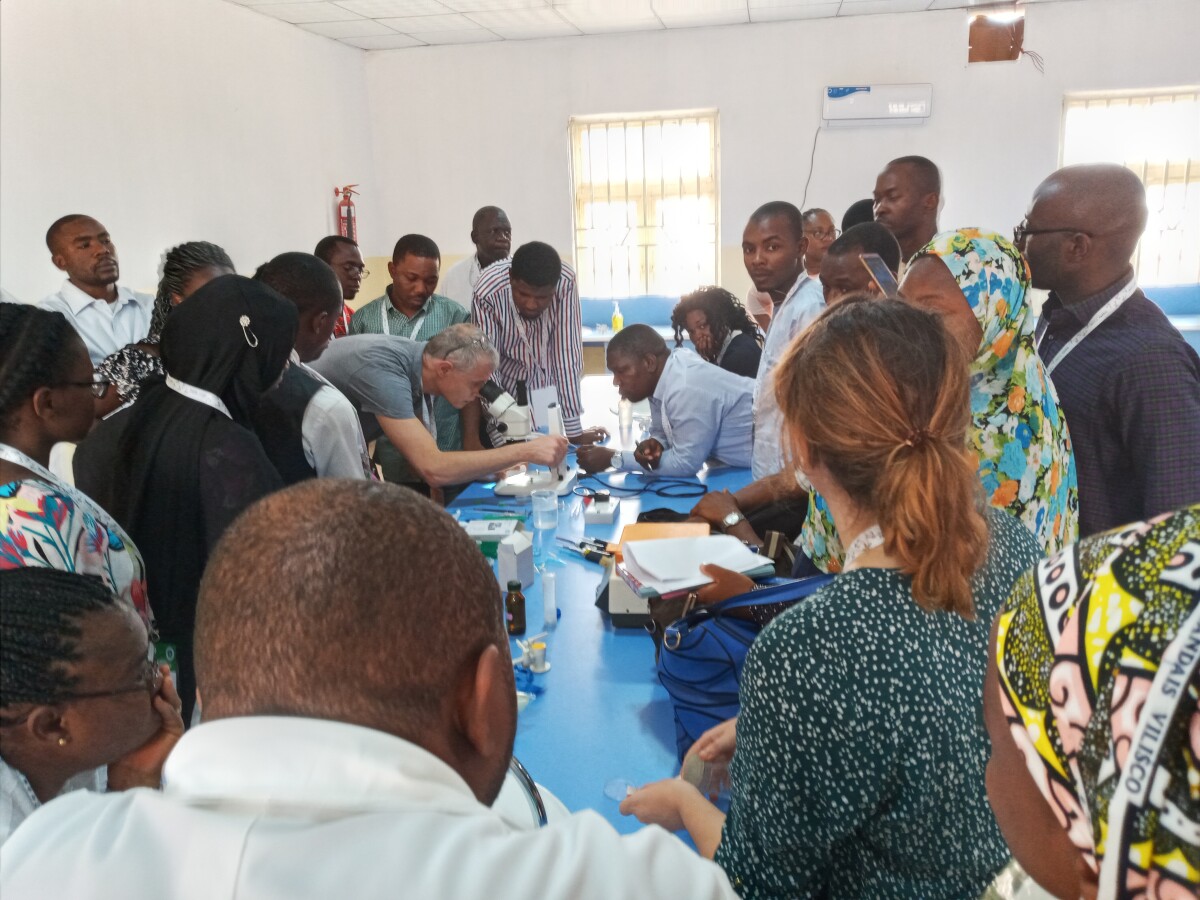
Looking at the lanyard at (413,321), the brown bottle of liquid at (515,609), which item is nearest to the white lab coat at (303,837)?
the brown bottle of liquid at (515,609)

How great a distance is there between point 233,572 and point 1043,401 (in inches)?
65.6

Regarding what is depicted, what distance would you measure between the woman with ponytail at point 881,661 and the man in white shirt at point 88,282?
4031 millimetres

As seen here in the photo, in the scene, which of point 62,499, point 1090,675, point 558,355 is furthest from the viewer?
point 558,355

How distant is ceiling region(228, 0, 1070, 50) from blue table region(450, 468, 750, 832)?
521 centimetres

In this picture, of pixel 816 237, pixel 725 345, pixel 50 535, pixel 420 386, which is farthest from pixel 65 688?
pixel 816 237

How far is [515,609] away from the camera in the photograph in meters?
2.12

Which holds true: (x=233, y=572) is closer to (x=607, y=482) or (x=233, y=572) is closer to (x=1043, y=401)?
(x=1043, y=401)

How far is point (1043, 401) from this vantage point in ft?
5.75

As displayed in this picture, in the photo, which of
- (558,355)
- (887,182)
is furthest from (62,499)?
(887,182)

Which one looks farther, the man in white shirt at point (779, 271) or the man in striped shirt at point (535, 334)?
the man in striped shirt at point (535, 334)

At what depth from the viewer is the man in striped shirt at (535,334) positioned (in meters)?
4.00

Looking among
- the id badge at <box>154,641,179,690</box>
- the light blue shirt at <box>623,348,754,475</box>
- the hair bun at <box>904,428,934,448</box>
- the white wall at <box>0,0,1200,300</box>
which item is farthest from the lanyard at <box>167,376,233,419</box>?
the white wall at <box>0,0,1200,300</box>

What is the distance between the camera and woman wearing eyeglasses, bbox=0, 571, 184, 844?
1.12 metres

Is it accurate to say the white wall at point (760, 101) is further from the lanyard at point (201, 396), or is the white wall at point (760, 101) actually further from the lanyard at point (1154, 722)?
the lanyard at point (1154, 722)
